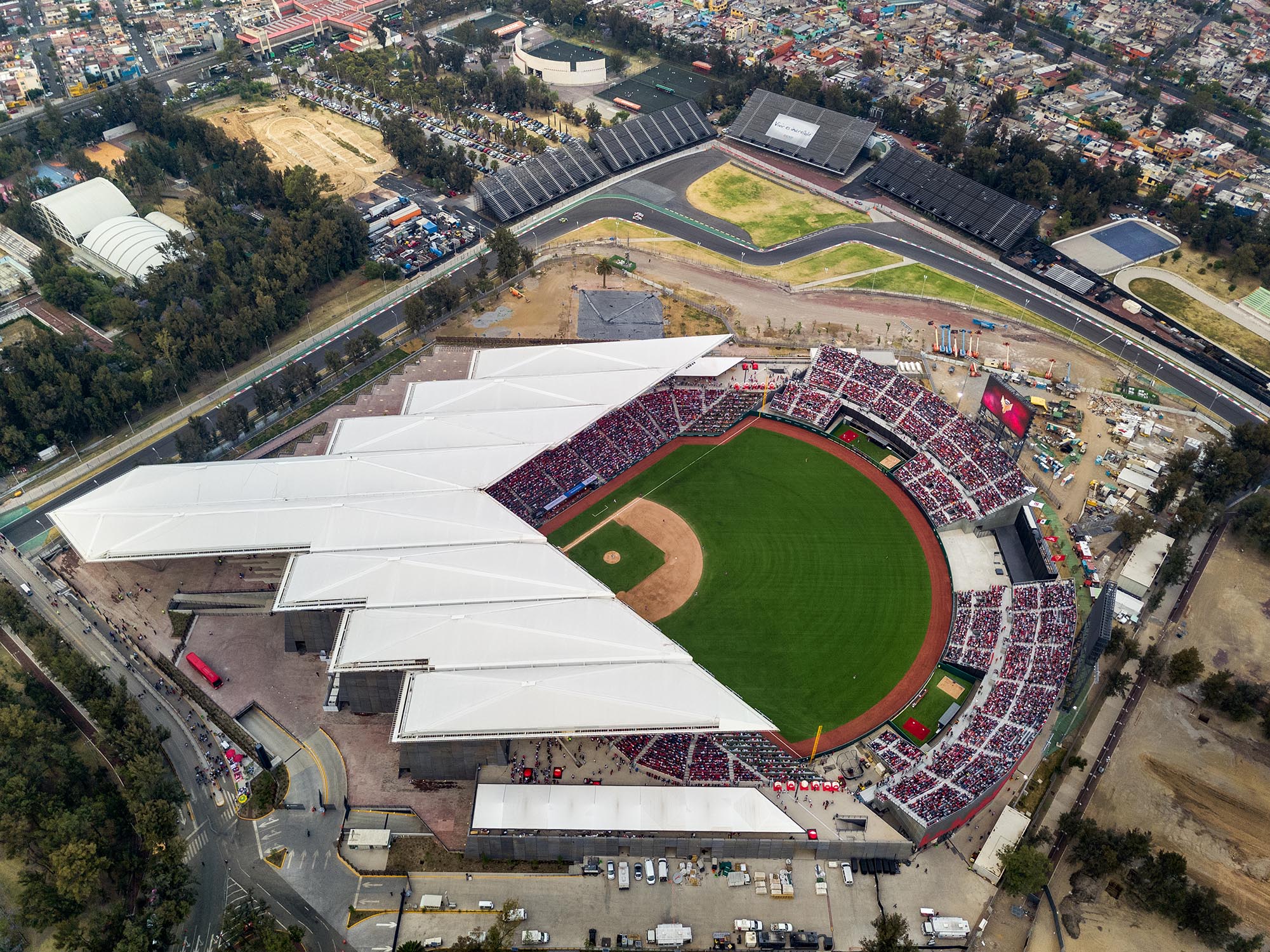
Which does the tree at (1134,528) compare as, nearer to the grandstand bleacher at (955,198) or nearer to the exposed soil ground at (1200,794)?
the exposed soil ground at (1200,794)

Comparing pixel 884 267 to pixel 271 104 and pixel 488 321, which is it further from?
pixel 271 104

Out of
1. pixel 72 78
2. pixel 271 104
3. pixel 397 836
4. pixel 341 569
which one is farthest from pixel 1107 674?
pixel 72 78

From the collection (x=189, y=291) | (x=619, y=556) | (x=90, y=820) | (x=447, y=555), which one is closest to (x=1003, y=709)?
(x=619, y=556)

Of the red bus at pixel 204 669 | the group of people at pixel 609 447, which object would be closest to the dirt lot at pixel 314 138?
the group of people at pixel 609 447

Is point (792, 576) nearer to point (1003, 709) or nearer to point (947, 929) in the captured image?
point (1003, 709)

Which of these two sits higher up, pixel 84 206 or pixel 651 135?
pixel 651 135

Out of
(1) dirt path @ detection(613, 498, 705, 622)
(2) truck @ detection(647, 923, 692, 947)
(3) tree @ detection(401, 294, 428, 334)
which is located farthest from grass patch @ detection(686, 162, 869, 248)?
(2) truck @ detection(647, 923, 692, 947)
